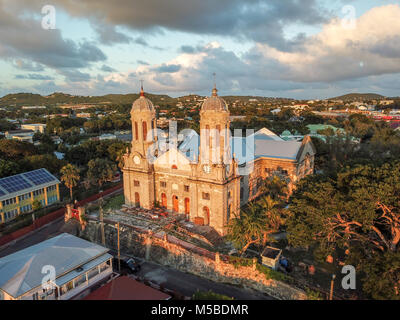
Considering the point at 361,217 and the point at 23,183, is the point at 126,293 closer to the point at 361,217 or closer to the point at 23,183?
the point at 361,217

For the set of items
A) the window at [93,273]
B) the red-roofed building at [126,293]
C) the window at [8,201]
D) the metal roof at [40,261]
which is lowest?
the window at [93,273]

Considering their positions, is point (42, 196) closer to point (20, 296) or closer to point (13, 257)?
point (13, 257)

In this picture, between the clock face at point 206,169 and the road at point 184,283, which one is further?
the clock face at point 206,169

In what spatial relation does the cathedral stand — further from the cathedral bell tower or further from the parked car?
the parked car

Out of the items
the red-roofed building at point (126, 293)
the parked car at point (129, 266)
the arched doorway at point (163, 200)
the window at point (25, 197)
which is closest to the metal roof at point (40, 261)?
the parked car at point (129, 266)

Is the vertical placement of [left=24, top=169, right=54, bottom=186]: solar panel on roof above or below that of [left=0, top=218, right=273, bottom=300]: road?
above

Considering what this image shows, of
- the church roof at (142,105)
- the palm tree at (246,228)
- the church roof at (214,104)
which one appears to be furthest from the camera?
the church roof at (142,105)

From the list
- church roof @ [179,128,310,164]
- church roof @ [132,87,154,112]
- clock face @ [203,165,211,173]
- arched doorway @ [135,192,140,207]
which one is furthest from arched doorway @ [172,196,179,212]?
church roof @ [132,87,154,112]

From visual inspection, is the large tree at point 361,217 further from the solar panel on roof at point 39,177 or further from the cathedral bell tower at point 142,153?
the solar panel on roof at point 39,177

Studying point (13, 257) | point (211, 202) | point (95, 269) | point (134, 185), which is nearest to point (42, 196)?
point (134, 185)
